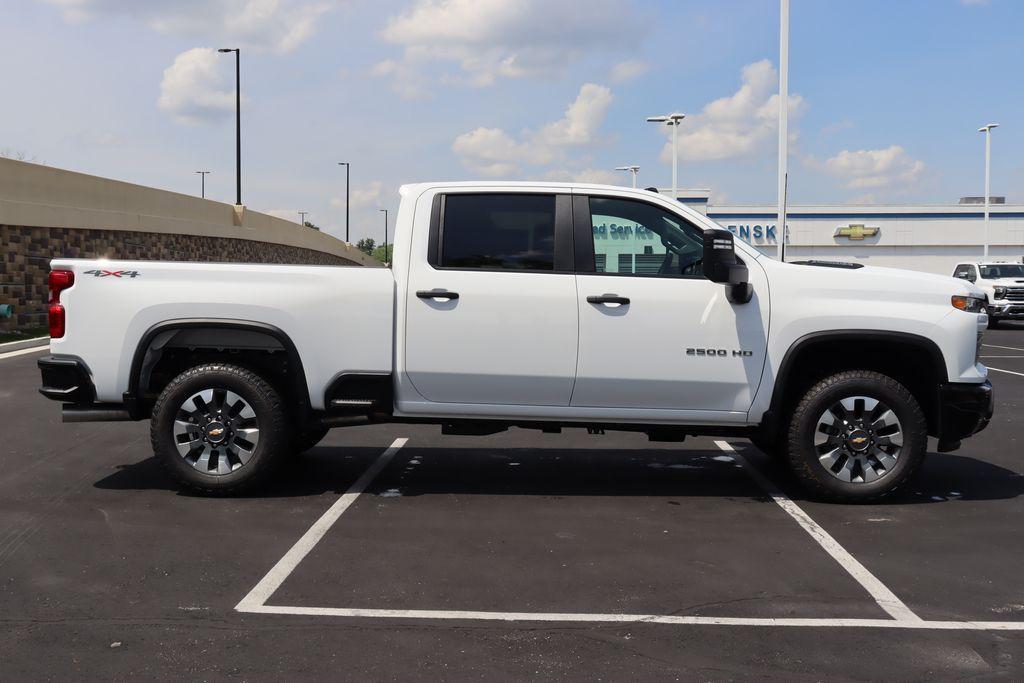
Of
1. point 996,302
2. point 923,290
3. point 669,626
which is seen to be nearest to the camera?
point 669,626

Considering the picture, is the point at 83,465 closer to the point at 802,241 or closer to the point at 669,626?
the point at 669,626

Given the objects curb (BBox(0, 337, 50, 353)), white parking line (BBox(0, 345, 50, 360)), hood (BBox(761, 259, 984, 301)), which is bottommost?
white parking line (BBox(0, 345, 50, 360))

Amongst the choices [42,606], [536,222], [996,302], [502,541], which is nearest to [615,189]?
[536,222]

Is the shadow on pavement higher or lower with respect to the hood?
lower

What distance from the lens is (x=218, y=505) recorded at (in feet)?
20.8

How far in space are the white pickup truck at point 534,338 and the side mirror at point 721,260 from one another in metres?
0.06

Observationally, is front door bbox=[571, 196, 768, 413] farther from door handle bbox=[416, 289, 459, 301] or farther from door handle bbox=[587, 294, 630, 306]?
door handle bbox=[416, 289, 459, 301]

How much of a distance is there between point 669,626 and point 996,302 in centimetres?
2600

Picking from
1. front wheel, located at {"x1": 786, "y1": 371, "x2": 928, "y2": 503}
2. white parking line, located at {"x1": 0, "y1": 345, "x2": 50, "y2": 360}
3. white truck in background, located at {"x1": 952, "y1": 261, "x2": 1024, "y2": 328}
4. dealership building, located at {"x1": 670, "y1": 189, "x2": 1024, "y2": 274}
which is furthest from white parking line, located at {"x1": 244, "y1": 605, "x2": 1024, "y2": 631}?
dealership building, located at {"x1": 670, "y1": 189, "x2": 1024, "y2": 274}

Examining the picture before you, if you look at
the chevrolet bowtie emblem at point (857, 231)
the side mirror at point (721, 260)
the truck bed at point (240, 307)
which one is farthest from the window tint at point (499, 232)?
the chevrolet bowtie emblem at point (857, 231)

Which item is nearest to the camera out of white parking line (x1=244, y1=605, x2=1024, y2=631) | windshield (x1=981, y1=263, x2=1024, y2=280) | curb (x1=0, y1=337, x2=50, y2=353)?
white parking line (x1=244, y1=605, x2=1024, y2=631)

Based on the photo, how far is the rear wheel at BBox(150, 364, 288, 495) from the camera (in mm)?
6371

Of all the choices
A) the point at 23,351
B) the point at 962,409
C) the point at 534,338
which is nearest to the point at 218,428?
the point at 534,338

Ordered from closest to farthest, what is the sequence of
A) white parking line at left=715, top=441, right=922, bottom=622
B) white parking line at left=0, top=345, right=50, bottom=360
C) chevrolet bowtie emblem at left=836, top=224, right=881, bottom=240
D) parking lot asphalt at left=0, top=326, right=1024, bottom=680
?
parking lot asphalt at left=0, top=326, right=1024, bottom=680 → white parking line at left=715, top=441, right=922, bottom=622 → white parking line at left=0, top=345, right=50, bottom=360 → chevrolet bowtie emblem at left=836, top=224, right=881, bottom=240
